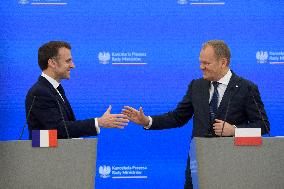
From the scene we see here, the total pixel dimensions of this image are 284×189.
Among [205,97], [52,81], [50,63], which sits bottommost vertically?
[205,97]

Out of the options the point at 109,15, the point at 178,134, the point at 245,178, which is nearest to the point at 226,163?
the point at 245,178

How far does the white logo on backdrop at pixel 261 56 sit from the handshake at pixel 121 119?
65.6 inches

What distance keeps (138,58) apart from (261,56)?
1.13 metres

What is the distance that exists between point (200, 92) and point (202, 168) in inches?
39.3

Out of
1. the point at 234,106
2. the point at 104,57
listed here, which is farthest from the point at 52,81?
the point at 104,57

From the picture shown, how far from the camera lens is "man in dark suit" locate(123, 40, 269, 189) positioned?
396 centimetres

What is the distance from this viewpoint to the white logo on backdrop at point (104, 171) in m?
5.42

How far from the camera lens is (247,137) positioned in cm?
326

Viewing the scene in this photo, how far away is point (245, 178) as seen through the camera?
3.23m

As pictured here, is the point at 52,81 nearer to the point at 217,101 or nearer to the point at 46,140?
the point at 46,140

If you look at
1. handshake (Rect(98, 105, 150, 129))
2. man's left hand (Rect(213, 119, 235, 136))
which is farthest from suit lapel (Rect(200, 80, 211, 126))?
handshake (Rect(98, 105, 150, 129))

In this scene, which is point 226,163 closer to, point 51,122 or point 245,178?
point 245,178

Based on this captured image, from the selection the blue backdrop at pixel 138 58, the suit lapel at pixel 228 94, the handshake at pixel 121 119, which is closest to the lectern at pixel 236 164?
the suit lapel at pixel 228 94

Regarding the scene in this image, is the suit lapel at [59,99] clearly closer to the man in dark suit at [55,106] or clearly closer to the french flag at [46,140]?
the man in dark suit at [55,106]
